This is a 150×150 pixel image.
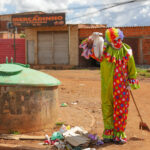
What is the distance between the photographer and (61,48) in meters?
18.5

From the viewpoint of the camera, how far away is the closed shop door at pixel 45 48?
18.7 metres

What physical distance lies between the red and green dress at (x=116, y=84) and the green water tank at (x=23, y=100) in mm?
1141

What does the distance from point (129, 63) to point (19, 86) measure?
1.85 meters

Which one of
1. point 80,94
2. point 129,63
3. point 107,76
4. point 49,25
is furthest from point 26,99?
point 49,25

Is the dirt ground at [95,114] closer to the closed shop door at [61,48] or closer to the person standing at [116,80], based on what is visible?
the person standing at [116,80]

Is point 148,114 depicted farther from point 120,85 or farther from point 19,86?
point 19,86

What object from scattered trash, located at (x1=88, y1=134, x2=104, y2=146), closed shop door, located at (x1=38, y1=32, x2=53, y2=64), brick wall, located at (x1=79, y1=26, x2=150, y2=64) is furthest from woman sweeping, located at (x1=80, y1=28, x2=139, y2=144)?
closed shop door, located at (x1=38, y1=32, x2=53, y2=64)

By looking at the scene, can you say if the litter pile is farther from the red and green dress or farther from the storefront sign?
the storefront sign

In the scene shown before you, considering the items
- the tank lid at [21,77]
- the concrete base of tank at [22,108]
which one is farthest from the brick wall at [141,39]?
the concrete base of tank at [22,108]

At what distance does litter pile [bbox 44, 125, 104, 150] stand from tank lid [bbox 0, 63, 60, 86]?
910 mm

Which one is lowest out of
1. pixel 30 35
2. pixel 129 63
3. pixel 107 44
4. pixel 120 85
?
pixel 120 85

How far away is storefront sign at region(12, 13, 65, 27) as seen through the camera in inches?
697

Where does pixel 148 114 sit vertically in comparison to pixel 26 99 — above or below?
below

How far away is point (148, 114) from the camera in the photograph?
5.96 meters
